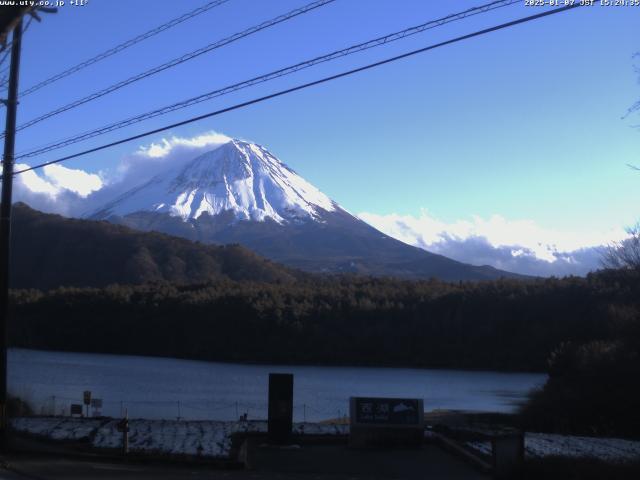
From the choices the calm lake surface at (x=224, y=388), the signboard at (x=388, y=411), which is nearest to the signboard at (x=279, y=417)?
the signboard at (x=388, y=411)

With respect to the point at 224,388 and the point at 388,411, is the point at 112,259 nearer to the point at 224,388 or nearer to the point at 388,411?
the point at 224,388

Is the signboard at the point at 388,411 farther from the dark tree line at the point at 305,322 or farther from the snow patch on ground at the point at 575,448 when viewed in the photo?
the dark tree line at the point at 305,322

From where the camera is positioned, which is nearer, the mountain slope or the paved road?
the paved road

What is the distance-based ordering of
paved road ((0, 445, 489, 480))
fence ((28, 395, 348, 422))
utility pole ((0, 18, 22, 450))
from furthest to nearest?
fence ((28, 395, 348, 422))
utility pole ((0, 18, 22, 450))
paved road ((0, 445, 489, 480))

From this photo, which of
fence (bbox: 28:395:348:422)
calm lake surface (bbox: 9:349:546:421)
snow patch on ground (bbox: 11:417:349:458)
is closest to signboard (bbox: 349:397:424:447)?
snow patch on ground (bbox: 11:417:349:458)

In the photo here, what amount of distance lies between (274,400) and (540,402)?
19649 millimetres

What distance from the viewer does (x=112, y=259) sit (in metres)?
133

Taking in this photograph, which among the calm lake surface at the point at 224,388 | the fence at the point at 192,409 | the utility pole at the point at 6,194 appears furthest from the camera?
the calm lake surface at the point at 224,388

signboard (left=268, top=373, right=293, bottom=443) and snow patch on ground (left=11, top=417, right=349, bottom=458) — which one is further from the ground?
signboard (left=268, top=373, right=293, bottom=443)

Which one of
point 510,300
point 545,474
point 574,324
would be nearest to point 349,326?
point 510,300

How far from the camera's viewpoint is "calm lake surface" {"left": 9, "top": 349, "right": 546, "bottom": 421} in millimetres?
37875

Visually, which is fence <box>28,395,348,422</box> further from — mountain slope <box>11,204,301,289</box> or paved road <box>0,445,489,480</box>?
mountain slope <box>11,204,301,289</box>

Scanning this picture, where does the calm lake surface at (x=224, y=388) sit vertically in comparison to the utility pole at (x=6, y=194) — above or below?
below

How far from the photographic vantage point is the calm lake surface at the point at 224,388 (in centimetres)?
3788
